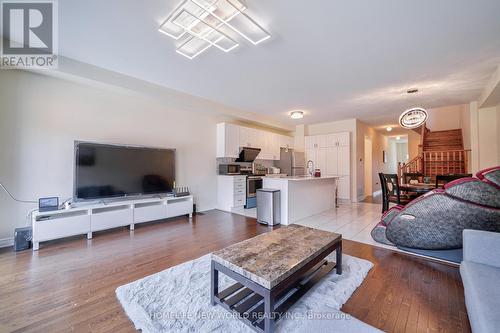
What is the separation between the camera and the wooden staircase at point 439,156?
6242 millimetres

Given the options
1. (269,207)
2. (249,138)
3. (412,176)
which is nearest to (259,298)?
(269,207)

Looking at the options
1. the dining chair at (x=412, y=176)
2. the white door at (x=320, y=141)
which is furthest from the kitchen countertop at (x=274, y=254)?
the white door at (x=320, y=141)

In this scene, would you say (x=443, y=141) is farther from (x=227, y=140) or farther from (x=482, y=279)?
(x=482, y=279)

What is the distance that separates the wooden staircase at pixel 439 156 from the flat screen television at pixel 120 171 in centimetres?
643

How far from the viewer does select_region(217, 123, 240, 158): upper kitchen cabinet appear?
539 cm

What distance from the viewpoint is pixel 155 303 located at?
5.52 feet

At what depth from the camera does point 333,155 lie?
22.1ft

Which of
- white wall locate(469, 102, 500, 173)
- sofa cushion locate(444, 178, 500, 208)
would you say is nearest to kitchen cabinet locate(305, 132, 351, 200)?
white wall locate(469, 102, 500, 173)

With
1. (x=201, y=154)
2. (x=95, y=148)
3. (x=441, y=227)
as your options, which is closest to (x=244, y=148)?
(x=201, y=154)

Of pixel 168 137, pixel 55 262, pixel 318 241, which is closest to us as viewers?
pixel 318 241

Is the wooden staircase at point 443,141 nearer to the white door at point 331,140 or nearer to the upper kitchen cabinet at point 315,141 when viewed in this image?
the white door at point 331,140

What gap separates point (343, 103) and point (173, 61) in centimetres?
390

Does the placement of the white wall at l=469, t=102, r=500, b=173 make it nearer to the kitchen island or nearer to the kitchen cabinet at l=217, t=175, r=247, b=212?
the kitchen island

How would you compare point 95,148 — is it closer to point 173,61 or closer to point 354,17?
point 173,61
